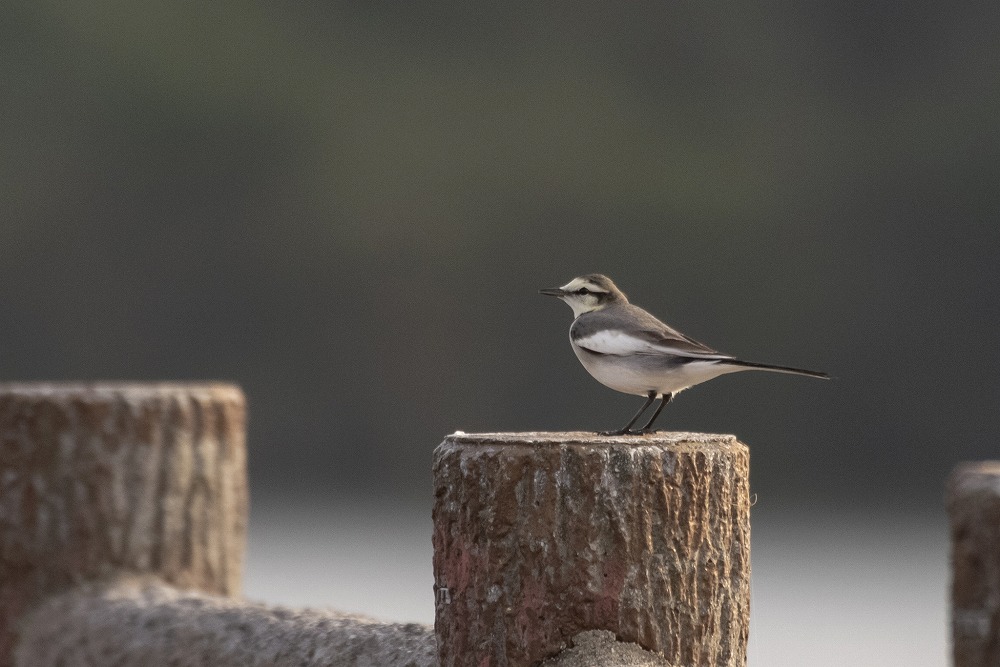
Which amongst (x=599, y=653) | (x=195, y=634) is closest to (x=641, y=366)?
(x=599, y=653)

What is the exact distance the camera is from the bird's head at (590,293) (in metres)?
4.55

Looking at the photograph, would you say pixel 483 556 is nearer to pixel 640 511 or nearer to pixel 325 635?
pixel 640 511

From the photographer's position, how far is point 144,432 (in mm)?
5645

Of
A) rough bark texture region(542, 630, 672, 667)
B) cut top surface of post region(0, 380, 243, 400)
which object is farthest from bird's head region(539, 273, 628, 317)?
cut top surface of post region(0, 380, 243, 400)

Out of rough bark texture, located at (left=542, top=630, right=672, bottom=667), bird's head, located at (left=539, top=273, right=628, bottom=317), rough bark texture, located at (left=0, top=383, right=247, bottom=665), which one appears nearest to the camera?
rough bark texture, located at (left=542, top=630, right=672, bottom=667)

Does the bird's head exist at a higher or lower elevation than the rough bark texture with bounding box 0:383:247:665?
higher

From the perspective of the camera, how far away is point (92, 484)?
558 cm

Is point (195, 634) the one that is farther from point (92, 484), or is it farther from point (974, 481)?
point (974, 481)

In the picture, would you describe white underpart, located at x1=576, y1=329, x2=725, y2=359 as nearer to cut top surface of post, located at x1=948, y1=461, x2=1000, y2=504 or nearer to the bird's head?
the bird's head

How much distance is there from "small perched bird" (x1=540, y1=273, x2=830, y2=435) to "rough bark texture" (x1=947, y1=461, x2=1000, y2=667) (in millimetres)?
1345

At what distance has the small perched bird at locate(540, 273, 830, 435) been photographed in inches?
161

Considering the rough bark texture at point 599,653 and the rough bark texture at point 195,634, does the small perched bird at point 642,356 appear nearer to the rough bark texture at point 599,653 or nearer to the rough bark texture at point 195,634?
the rough bark texture at point 599,653

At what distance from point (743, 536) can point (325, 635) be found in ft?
4.37

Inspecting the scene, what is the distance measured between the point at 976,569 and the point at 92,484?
330 centimetres
